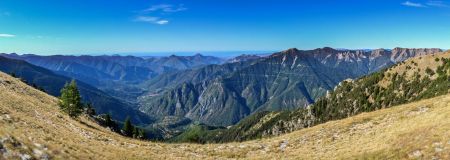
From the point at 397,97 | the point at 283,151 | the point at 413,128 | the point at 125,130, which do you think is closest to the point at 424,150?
the point at 413,128

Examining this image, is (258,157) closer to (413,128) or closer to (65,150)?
(413,128)

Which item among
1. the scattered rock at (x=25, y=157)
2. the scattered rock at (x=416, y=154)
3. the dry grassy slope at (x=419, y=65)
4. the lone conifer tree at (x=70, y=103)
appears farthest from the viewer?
the dry grassy slope at (x=419, y=65)

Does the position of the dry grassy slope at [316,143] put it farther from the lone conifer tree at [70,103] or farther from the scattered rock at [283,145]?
the lone conifer tree at [70,103]

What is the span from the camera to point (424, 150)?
30781mm

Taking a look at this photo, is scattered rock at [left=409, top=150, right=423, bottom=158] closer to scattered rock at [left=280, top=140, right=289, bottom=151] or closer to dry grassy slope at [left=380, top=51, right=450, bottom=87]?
scattered rock at [left=280, top=140, right=289, bottom=151]

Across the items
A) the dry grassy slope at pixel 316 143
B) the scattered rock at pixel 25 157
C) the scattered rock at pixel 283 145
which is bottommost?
the scattered rock at pixel 283 145

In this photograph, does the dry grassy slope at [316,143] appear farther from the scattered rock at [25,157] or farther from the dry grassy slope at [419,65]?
the dry grassy slope at [419,65]

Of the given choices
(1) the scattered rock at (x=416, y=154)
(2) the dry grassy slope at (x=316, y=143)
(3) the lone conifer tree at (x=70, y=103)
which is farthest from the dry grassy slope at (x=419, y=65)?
(1) the scattered rock at (x=416, y=154)

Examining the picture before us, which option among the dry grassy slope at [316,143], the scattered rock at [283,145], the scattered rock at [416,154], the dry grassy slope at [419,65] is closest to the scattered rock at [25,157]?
the dry grassy slope at [316,143]

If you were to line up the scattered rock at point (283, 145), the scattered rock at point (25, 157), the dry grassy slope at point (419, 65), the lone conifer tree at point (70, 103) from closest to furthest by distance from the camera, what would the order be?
1. the scattered rock at point (25, 157)
2. the scattered rock at point (283, 145)
3. the lone conifer tree at point (70, 103)
4. the dry grassy slope at point (419, 65)

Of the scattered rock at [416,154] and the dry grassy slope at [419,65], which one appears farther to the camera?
the dry grassy slope at [419,65]

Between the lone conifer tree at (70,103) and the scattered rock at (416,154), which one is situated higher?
the scattered rock at (416,154)

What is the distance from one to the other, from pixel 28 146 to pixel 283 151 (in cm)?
2843

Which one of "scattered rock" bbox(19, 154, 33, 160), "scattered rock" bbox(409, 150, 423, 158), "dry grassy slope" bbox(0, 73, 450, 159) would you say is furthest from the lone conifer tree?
"scattered rock" bbox(409, 150, 423, 158)
